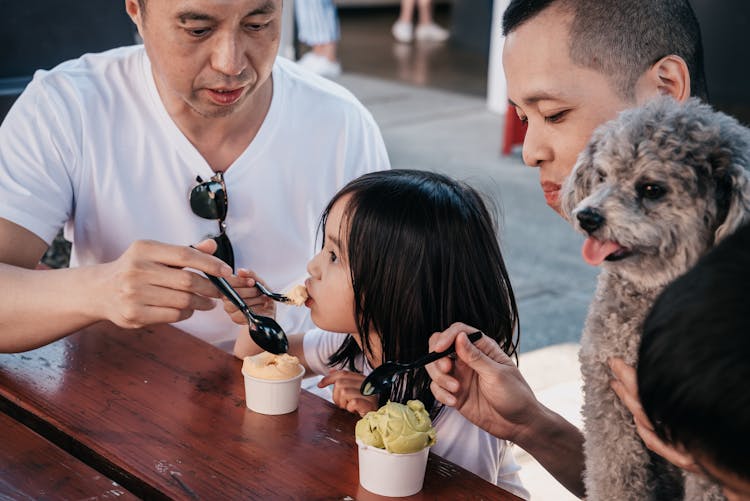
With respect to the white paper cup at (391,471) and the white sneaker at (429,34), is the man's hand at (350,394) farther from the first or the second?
the white sneaker at (429,34)

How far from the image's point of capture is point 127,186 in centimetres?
183

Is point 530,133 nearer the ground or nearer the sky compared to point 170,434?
nearer the sky

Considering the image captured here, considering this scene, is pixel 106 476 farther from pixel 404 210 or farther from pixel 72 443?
pixel 404 210

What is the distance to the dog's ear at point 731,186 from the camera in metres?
1.09

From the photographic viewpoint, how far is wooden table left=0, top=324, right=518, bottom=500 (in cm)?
118

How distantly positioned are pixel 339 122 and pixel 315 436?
843mm

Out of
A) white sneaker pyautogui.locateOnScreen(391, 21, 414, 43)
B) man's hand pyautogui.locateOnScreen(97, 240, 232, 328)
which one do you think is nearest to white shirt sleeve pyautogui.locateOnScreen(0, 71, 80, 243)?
man's hand pyautogui.locateOnScreen(97, 240, 232, 328)

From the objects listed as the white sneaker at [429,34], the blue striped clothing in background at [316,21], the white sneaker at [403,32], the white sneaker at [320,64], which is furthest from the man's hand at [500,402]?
the white sneaker at [429,34]

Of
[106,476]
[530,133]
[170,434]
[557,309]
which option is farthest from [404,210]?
[557,309]

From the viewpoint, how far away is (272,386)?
52.5 inches

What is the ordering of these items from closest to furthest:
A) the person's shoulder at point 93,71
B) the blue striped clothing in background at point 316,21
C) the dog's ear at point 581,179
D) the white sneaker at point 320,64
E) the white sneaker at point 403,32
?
the dog's ear at point 581,179, the person's shoulder at point 93,71, the blue striped clothing in background at point 316,21, the white sneaker at point 320,64, the white sneaker at point 403,32

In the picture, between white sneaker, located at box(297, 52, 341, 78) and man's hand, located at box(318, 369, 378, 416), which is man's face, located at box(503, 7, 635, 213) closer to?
man's hand, located at box(318, 369, 378, 416)

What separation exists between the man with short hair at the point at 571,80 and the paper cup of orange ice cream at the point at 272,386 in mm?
250

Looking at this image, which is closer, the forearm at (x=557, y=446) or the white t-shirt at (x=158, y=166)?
the forearm at (x=557, y=446)
